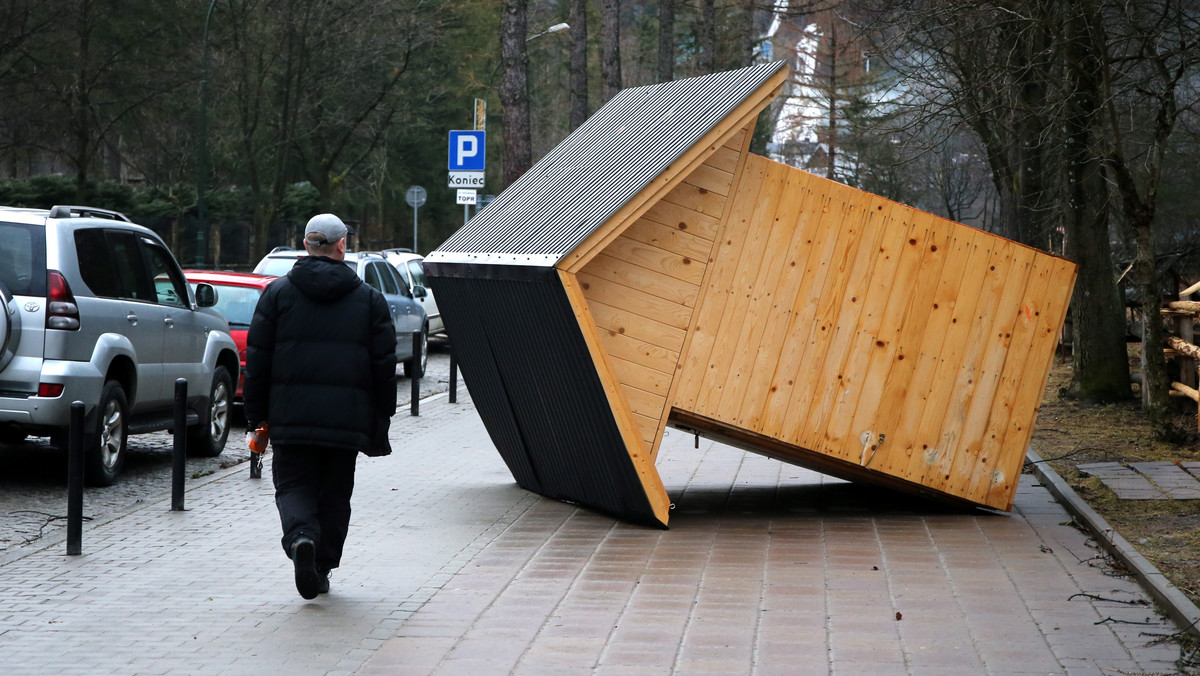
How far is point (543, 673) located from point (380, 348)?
1.95 m

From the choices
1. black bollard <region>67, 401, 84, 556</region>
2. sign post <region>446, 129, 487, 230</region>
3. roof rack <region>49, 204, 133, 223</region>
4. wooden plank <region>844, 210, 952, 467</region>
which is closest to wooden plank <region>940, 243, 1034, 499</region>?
wooden plank <region>844, 210, 952, 467</region>

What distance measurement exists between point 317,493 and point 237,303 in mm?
9338

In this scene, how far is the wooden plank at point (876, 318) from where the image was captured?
896 cm

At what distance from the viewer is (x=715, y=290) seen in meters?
8.80

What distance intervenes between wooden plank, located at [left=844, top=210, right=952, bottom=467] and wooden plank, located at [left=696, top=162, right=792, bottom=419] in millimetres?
908

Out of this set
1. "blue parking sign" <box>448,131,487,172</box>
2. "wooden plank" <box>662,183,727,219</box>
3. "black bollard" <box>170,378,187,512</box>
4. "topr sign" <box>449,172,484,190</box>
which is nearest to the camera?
"wooden plank" <box>662,183,727,219</box>

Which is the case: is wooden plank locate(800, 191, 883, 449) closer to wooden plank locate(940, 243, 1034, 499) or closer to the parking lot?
wooden plank locate(940, 243, 1034, 499)

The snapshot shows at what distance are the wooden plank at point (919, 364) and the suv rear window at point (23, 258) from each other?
19.3ft

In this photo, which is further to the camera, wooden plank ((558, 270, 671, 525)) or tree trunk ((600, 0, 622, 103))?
tree trunk ((600, 0, 622, 103))

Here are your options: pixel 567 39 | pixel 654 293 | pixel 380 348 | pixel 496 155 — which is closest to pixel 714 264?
pixel 654 293

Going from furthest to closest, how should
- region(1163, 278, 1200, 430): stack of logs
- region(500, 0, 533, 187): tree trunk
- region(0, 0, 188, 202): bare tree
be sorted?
1. region(0, 0, 188, 202): bare tree
2. region(500, 0, 533, 187): tree trunk
3. region(1163, 278, 1200, 430): stack of logs

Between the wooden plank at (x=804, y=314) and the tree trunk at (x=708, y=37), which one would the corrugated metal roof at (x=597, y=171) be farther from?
the tree trunk at (x=708, y=37)

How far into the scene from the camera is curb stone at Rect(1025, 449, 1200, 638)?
6.20m

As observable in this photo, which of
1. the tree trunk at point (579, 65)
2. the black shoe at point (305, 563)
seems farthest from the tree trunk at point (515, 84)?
the black shoe at point (305, 563)
